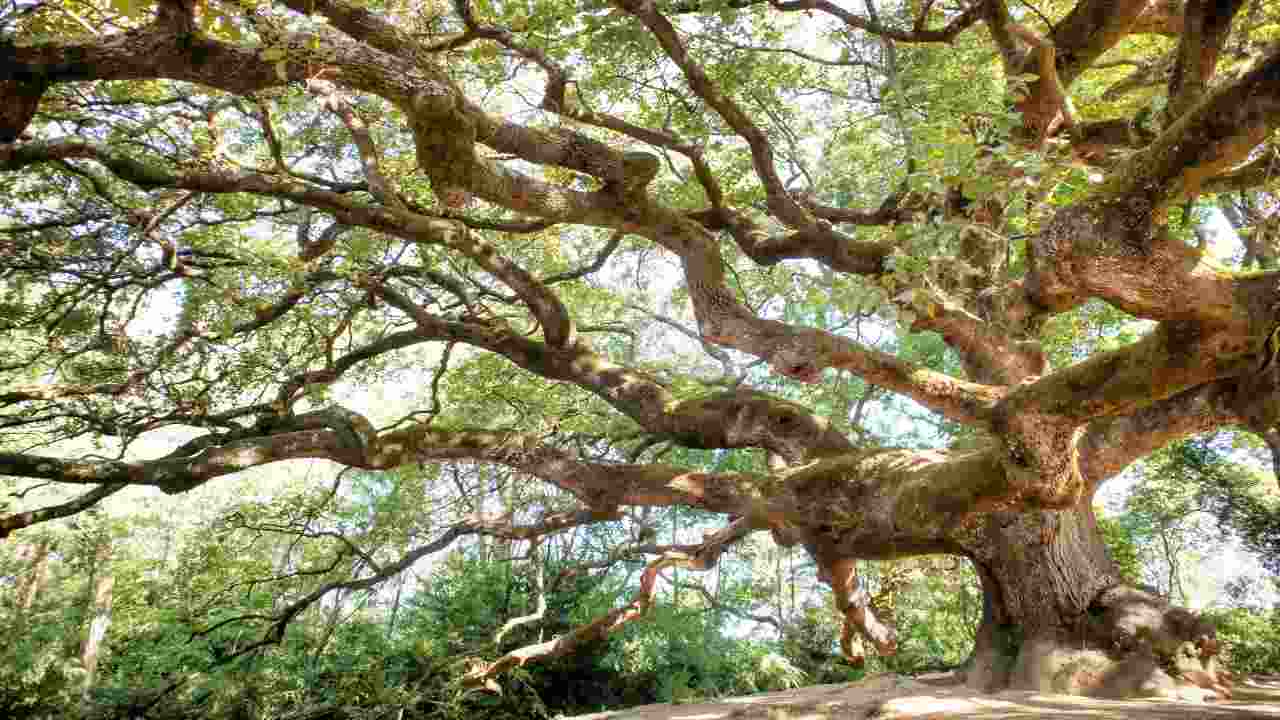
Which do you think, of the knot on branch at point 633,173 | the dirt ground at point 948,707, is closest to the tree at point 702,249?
the knot on branch at point 633,173

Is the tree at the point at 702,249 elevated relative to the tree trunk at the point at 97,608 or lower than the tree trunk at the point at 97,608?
elevated

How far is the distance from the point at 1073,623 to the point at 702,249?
412 cm

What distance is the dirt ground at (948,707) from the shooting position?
4.53m

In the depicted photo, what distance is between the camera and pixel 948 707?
17.4 feet

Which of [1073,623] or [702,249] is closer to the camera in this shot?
[702,249]

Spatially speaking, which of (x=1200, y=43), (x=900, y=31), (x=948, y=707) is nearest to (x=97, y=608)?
(x=948, y=707)

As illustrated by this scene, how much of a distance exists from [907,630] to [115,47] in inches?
490

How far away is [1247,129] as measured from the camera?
2.86 meters

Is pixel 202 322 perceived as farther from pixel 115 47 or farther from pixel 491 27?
pixel 115 47

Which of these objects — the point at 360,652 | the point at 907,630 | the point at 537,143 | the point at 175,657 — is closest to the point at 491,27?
the point at 537,143

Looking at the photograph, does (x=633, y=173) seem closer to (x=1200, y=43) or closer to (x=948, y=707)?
(x=1200, y=43)

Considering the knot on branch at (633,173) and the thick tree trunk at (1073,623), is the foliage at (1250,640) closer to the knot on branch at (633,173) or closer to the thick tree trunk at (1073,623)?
the thick tree trunk at (1073,623)

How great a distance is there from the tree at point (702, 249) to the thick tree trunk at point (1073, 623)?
1.0 inches

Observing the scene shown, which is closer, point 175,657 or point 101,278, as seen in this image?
point 101,278
